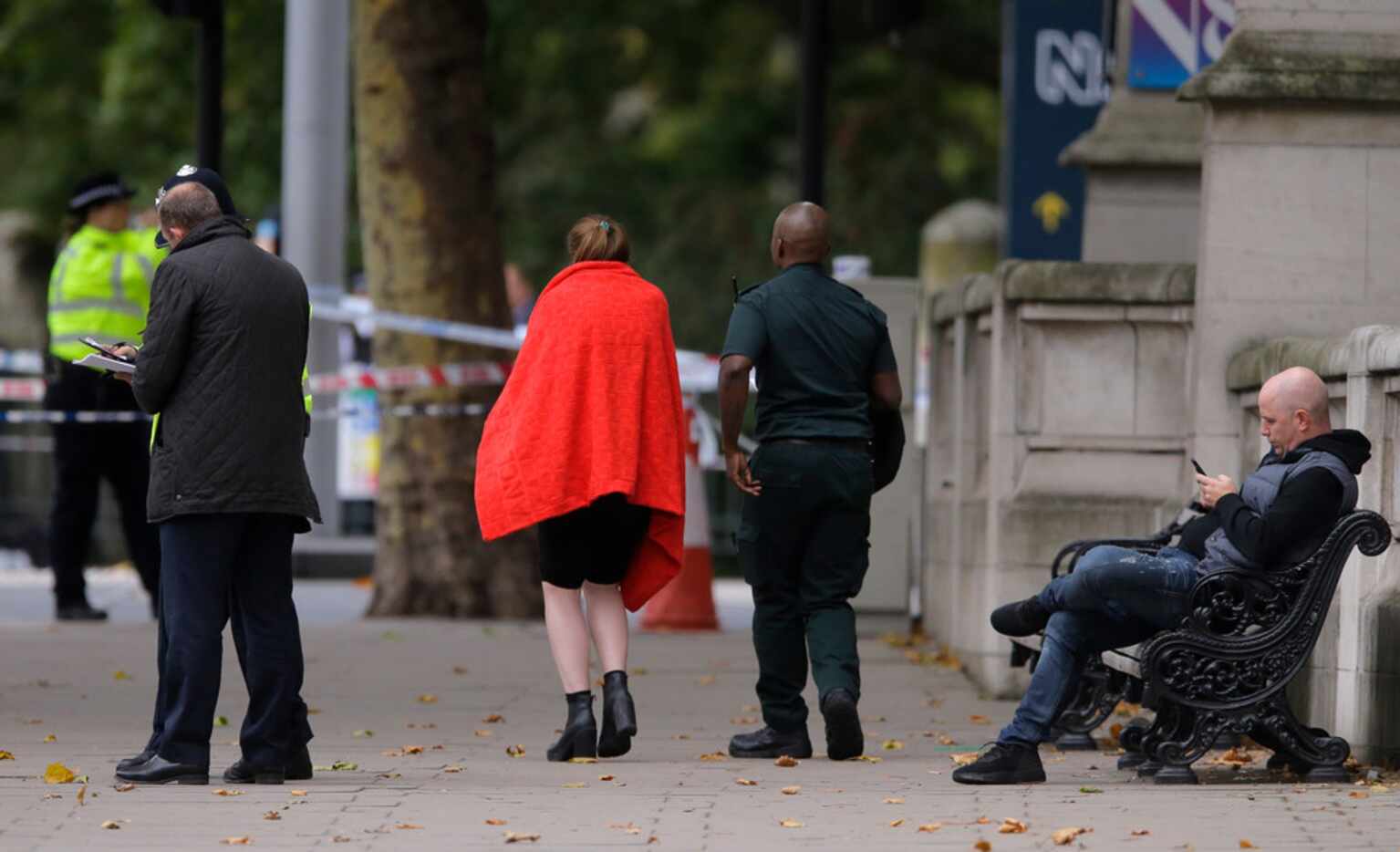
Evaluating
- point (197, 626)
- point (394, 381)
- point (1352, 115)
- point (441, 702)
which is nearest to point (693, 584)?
point (394, 381)

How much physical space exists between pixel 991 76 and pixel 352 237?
767 cm

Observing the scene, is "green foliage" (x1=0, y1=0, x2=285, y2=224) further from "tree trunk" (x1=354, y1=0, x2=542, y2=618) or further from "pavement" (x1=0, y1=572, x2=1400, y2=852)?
"pavement" (x1=0, y1=572, x2=1400, y2=852)

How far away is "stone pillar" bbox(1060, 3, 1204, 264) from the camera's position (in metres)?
14.8

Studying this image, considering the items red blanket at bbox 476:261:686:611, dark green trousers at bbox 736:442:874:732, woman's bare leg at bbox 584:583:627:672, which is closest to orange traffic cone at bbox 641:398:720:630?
dark green trousers at bbox 736:442:874:732

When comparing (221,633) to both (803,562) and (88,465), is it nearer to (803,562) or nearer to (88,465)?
(803,562)

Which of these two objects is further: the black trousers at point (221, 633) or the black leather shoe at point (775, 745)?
the black leather shoe at point (775, 745)

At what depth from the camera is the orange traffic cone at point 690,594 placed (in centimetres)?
1541

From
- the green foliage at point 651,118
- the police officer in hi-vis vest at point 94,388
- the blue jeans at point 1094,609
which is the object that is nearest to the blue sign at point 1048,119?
the police officer in hi-vis vest at point 94,388

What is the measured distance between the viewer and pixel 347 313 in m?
16.6

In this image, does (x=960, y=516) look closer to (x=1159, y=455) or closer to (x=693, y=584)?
(x=1159, y=455)

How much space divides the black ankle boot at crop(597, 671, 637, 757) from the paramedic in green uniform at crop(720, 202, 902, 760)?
0.47 metres

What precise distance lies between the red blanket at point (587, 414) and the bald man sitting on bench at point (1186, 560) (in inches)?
49.8

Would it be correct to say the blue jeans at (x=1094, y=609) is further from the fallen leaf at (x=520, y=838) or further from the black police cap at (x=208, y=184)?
the black police cap at (x=208, y=184)

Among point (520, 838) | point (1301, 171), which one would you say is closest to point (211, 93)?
point (1301, 171)
